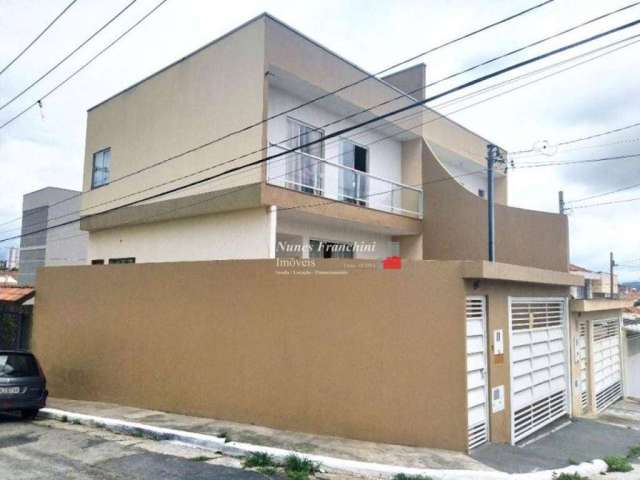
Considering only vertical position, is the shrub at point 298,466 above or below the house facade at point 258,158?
below

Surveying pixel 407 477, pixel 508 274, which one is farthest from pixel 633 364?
pixel 407 477

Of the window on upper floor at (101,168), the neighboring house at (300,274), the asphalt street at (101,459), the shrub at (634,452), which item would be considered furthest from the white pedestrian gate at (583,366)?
the window on upper floor at (101,168)

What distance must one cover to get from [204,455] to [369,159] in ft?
32.4

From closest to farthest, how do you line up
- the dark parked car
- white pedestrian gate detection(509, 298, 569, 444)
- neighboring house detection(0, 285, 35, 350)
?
white pedestrian gate detection(509, 298, 569, 444) → the dark parked car → neighboring house detection(0, 285, 35, 350)

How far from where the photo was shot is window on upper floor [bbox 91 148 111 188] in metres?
15.4

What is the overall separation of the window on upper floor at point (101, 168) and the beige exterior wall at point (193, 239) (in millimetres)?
1622

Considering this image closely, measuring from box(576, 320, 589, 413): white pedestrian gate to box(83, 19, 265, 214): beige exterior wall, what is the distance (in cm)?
778

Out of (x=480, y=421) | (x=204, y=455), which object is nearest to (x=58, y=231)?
(x=204, y=455)

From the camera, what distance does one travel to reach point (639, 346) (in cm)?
1585

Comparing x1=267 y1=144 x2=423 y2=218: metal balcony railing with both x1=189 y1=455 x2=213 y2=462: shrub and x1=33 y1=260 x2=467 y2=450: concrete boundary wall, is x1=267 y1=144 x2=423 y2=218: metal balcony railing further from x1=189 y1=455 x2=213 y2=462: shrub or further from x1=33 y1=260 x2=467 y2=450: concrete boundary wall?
x1=189 y1=455 x2=213 y2=462: shrub

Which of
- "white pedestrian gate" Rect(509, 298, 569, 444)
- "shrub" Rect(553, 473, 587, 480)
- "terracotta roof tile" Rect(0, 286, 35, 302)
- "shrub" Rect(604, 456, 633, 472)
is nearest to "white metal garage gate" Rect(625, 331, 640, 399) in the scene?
"white pedestrian gate" Rect(509, 298, 569, 444)

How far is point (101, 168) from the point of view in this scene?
51.6ft

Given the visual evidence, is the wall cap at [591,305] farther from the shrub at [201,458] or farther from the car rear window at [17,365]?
the car rear window at [17,365]

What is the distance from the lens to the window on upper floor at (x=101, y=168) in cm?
1537
